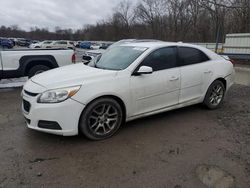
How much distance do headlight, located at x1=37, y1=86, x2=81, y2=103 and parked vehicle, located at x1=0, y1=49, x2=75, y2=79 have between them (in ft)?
14.9

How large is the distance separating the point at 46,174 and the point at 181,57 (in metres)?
3.30

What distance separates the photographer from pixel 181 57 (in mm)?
5043

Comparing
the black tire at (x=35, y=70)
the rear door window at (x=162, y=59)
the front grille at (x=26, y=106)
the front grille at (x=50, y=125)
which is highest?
the rear door window at (x=162, y=59)

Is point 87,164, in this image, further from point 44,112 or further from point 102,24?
point 102,24

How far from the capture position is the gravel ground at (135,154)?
304cm

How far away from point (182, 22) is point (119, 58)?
42303mm

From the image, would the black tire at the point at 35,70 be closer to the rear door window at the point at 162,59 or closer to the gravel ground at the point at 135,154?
the gravel ground at the point at 135,154

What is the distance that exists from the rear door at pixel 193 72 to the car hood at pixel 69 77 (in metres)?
1.53

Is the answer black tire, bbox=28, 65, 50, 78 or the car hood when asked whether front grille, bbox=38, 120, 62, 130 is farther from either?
black tire, bbox=28, 65, 50, 78

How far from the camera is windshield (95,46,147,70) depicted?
14.9ft

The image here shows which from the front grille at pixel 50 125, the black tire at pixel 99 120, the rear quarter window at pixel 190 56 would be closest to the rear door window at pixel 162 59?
the rear quarter window at pixel 190 56

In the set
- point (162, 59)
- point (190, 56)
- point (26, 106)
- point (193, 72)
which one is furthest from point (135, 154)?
point (190, 56)

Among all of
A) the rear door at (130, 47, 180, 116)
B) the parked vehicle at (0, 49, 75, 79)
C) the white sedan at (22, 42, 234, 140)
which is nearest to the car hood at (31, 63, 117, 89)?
the white sedan at (22, 42, 234, 140)

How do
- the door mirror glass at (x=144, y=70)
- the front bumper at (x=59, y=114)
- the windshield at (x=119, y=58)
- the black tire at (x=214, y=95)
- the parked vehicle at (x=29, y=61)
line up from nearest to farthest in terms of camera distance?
the front bumper at (x=59, y=114) → the door mirror glass at (x=144, y=70) → the windshield at (x=119, y=58) → the black tire at (x=214, y=95) → the parked vehicle at (x=29, y=61)
